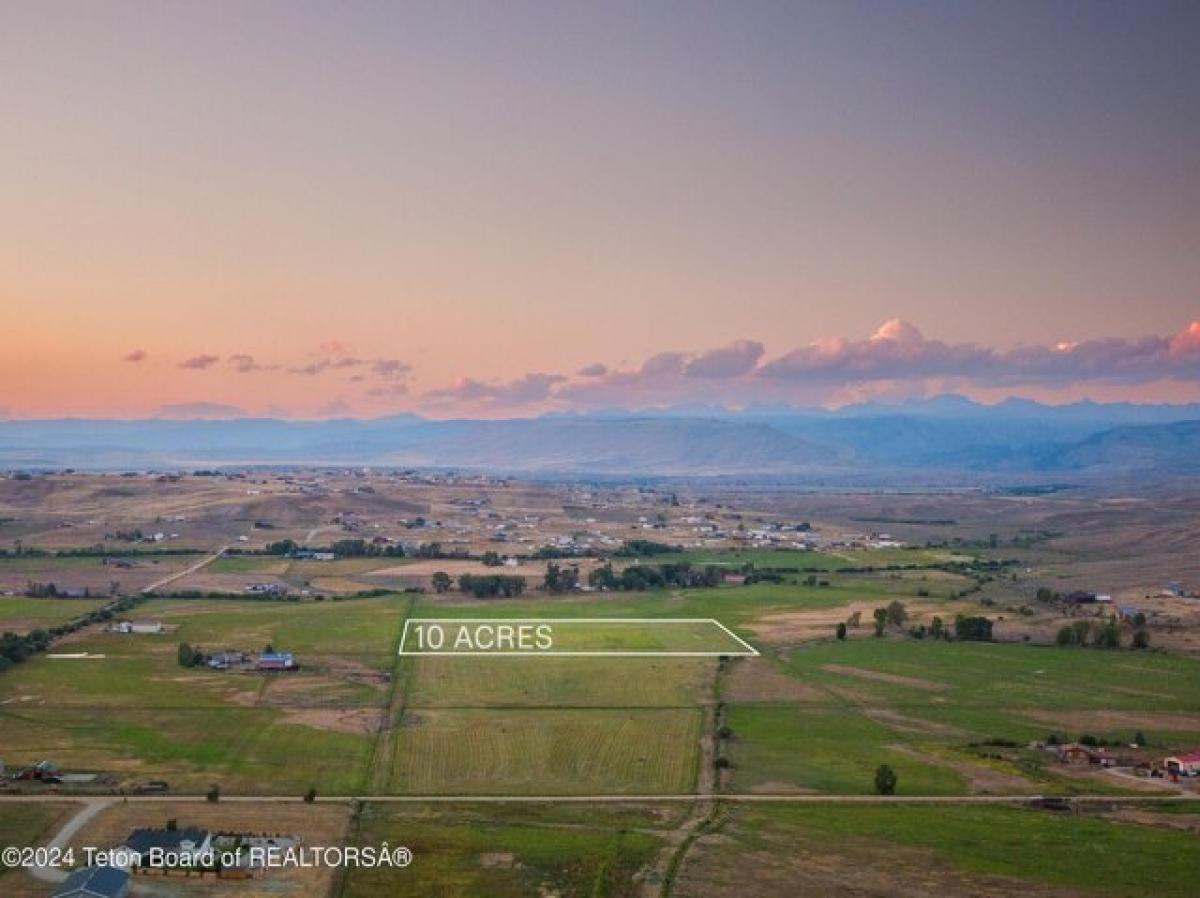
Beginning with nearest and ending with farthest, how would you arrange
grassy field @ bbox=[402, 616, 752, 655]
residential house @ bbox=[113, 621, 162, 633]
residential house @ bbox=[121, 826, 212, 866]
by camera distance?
1. residential house @ bbox=[121, 826, 212, 866]
2. grassy field @ bbox=[402, 616, 752, 655]
3. residential house @ bbox=[113, 621, 162, 633]

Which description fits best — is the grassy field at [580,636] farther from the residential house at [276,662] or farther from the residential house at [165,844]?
the residential house at [165,844]

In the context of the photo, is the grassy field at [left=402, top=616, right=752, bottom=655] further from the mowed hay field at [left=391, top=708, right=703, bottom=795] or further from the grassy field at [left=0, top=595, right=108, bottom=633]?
the grassy field at [left=0, top=595, right=108, bottom=633]

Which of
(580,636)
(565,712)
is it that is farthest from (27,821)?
(580,636)

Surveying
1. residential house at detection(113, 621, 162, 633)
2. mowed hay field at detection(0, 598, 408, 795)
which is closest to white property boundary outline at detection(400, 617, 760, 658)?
mowed hay field at detection(0, 598, 408, 795)

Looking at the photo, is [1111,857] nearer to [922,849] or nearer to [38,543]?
[922,849]

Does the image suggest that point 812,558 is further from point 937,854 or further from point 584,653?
point 937,854

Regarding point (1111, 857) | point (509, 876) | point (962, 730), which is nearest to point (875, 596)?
point (962, 730)
